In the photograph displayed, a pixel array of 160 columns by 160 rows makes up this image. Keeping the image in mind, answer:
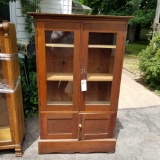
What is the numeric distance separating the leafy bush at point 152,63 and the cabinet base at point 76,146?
262cm

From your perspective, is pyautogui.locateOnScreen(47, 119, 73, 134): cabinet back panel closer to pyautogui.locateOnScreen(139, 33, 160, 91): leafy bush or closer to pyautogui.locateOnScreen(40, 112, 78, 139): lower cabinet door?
pyautogui.locateOnScreen(40, 112, 78, 139): lower cabinet door

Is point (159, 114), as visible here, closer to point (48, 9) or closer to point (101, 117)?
point (101, 117)

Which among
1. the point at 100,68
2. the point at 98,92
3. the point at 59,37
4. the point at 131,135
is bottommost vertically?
the point at 131,135

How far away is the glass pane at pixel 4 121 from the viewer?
2.02m

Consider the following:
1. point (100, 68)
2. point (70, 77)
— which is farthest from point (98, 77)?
point (70, 77)

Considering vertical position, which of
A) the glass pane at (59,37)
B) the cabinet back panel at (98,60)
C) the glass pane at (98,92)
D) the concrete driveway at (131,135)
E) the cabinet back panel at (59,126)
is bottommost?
the concrete driveway at (131,135)

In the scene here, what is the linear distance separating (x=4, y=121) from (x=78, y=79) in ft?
3.31

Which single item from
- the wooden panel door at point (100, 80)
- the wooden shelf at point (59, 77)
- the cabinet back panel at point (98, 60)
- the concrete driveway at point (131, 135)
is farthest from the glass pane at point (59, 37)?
the concrete driveway at point (131, 135)

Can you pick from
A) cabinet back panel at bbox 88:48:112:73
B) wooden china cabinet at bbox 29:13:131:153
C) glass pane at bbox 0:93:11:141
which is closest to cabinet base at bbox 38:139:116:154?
wooden china cabinet at bbox 29:13:131:153

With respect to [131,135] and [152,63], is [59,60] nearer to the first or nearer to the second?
[131,135]

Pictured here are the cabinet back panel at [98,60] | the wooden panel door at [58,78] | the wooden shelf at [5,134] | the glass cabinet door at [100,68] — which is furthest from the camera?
the wooden shelf at [5,134]

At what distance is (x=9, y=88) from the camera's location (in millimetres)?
1907

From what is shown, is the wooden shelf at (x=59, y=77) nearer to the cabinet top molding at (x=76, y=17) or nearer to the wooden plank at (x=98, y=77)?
the wooden plank at (x=98, y=77)

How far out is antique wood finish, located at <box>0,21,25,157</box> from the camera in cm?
176
